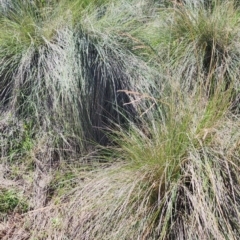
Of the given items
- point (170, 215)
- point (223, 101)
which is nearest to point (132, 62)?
point (223, 101)

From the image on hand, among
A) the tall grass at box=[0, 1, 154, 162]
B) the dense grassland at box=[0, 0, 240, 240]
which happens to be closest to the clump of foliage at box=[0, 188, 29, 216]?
the dense grassland at box=[0, 0, 240, 240]

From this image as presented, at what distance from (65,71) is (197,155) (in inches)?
40.8

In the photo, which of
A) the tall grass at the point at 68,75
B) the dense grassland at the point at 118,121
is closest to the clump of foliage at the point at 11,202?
the dense grassland at the point at 118,121

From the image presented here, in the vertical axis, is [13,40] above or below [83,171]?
above

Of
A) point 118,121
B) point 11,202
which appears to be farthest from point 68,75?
point 11,202

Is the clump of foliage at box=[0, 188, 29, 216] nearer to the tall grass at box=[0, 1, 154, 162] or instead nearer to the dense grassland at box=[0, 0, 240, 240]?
the dense grassland at box=[0, 0, 240, 240]

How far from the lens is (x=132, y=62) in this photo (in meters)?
3.05

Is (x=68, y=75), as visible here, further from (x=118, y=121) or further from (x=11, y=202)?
(x=11, y=202)

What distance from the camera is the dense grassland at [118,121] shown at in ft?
7.64

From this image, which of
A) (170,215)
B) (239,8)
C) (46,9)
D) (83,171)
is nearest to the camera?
(170,215)

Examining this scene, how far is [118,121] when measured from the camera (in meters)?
2.91

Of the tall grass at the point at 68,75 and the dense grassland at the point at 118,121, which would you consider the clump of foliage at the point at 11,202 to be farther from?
the tall grass at the point at 68,75

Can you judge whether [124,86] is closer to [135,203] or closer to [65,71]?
[65,71]

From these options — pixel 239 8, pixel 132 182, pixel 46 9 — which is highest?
pixel 46 9
